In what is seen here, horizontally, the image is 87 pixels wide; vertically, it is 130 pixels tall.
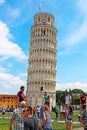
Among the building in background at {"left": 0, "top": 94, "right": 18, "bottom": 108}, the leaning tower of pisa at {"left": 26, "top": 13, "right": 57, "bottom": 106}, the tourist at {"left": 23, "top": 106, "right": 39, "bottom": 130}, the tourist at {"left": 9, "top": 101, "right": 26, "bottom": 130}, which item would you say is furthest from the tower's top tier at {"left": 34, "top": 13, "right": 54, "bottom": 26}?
the tourist at {"left": 23, "top": 106, "right": 39, "bottom": 130}

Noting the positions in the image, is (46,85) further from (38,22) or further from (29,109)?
(29,109)

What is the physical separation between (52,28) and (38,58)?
11.7 metres

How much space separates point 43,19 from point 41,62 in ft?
51.3

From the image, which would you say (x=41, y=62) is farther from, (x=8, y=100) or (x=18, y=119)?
(x=18, y=119)

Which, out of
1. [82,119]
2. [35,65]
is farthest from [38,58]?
[82,119]

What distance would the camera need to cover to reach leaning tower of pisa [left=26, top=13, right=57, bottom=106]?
91500 millimetres

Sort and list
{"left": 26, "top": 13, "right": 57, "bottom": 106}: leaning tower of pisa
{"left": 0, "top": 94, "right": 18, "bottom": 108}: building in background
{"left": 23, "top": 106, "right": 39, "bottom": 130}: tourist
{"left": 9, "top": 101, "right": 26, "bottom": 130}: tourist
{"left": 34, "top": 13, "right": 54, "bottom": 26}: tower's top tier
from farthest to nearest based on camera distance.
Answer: {"left": 0, "top": 94, "right": 18, "bottom": 108}: building in background, {"left": 34, "top": 13, "right": 54, "bottom": 26}: tower's top tier, {"left": 26, "top": 13, "right": 57, "bottom": 106}: leaning tower of pisa, {"left": 9, "top": 101, "right": 26, "bottom": 130}: tourist, {"left": 23, "top": 106, "right": 39, "bottom": 130}: tourist

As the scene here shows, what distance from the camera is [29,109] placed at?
8.39 metres

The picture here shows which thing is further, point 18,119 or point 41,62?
point 41,62

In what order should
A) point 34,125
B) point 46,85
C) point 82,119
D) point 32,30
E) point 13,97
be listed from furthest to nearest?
point 13,97
point 32,30
point 46,85
point 82,119
point 34,125

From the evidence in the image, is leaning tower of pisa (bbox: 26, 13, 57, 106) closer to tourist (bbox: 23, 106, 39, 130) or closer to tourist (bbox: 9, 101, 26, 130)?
tourist (bbox: 9, 101, 26, 130)

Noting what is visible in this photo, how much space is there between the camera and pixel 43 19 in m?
98.4

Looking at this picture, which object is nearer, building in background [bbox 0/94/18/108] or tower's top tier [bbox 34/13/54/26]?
tower's top tier [bbox 34/13/54/26]

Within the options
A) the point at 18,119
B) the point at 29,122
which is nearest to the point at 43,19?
the point at 18,119
